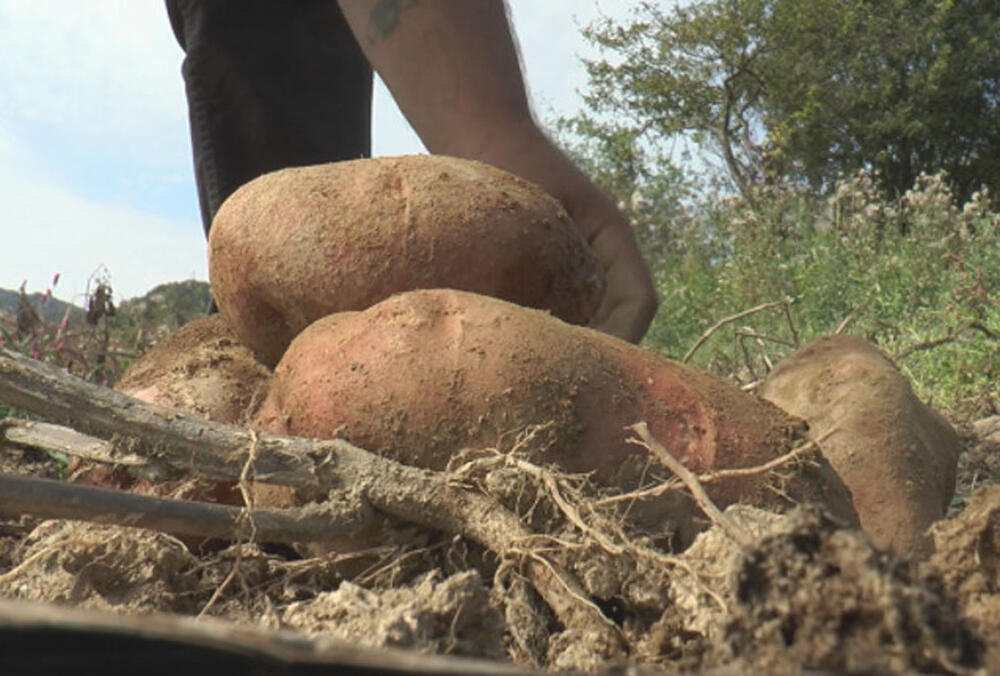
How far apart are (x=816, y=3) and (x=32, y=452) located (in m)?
17.5

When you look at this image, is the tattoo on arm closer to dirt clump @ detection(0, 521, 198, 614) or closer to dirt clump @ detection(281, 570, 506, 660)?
dirt clump @ detection(0, 521, 198, 614)

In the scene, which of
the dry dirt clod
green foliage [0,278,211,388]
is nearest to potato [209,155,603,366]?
the dry dirt clod

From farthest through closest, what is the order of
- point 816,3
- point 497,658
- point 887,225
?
point 816,3 → point 887,225 → point 497,658

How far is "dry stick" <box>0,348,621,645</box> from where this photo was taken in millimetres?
1372

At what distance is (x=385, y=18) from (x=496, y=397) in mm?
1238

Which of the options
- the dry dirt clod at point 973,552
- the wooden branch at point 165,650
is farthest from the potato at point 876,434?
the wooden branch at point 165,650

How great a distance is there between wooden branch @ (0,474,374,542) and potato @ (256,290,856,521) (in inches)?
5.5

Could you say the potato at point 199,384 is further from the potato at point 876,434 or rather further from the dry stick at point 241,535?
the potato at point 876,434

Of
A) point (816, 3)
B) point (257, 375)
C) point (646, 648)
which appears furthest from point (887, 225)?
point (816, 3)

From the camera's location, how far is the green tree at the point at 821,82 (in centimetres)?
1792

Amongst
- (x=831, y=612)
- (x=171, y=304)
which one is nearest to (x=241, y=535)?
(x=831, y=612)

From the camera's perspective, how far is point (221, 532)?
4.21 ft

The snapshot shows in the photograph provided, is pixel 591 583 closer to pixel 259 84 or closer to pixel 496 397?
pixel 496 397

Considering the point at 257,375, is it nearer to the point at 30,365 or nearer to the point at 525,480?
the point at 30,365
